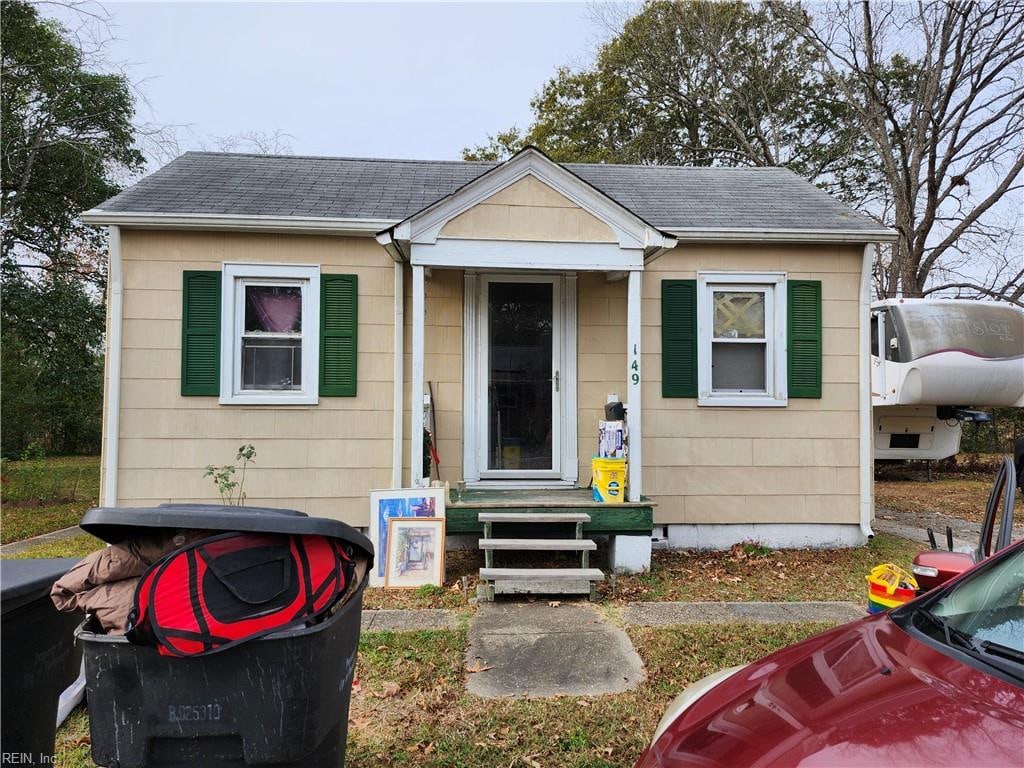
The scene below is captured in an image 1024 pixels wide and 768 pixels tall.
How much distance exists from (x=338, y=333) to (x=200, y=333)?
4.31 feet

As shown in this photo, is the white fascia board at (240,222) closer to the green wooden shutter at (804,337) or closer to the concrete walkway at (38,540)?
the concrete walkway at (38,540)

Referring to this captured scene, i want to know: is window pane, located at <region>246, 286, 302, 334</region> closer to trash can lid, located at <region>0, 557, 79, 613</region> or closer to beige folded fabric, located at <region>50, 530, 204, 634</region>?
trash can lid, located at <region>0, 557, 79, 613</region>

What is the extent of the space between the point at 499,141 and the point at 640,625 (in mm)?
19075

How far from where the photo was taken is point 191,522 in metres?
1.68

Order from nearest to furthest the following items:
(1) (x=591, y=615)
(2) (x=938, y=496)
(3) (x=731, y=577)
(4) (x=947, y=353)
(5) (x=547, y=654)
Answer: (5) (x=547, y=654) < (1) (x=591, y=615) < (3) (x=731, y=577) < (4) (x=947, y=353) < (2) (x=938, y=496)

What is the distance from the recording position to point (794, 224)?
617 centimetres

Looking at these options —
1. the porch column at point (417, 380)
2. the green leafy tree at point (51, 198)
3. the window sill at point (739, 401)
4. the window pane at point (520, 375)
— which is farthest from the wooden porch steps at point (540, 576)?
the green leafy tree at point (51, 198)

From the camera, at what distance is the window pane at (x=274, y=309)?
5.92 m

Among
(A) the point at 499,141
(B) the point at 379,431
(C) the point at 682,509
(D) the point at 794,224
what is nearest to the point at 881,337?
(D) the point at 794,224

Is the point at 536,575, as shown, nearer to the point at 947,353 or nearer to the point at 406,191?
the point at 406,191

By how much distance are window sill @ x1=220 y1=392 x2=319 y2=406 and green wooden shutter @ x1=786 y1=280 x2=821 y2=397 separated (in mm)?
4887

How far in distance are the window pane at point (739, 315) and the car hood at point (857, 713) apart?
15.1 feet

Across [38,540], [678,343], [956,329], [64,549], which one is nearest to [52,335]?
[38,540]

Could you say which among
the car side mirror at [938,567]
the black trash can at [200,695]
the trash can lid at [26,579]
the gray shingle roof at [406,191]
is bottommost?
the black trash can at [200,695]
